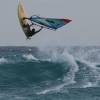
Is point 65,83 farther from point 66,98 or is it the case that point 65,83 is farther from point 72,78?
point 66,98

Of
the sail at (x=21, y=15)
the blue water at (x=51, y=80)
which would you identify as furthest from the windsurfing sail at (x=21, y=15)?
the blue water at (x=51, y=80)

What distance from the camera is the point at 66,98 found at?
9606 centimetres

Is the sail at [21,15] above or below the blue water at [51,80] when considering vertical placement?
above

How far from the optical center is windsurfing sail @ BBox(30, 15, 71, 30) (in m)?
65.9

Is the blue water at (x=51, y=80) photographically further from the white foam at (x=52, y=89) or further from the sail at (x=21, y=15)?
the sail at (x=21, y=15)

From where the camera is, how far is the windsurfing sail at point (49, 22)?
65.9 m

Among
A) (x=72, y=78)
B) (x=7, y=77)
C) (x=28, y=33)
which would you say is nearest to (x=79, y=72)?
(x=72, y=78)

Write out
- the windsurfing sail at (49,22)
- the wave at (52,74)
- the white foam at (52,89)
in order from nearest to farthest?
the windsurfing sail at (49,22) < the white foam at (52,89) < the wave at (52,74)

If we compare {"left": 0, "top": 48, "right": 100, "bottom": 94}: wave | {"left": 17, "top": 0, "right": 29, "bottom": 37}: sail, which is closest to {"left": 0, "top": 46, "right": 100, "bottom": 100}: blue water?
{"left": 0, "top": 48, "right": 100, "bottom": 94}: wave

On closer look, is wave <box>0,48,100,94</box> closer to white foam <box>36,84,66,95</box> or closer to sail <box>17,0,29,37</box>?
white foam <box>36,84,66,95</box>

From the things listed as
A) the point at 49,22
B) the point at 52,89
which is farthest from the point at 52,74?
the point at 49,22

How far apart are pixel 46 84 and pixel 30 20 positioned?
46527 millimetres

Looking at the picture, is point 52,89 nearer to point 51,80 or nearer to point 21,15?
point 51,80

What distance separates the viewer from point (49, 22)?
67.4 metres
